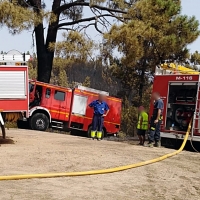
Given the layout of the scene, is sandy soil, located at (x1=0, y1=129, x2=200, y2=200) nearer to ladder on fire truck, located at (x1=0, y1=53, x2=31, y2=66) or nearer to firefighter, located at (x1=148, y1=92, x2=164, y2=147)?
firefighter, located at (x1=148, y1=92, x2=164, y2=147)

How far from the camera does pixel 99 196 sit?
21.3ft

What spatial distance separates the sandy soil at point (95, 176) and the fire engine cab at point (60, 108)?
8.96 metres

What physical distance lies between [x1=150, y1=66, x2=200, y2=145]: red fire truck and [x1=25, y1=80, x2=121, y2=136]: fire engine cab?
288 inches

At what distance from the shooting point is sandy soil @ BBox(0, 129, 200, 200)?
659cm

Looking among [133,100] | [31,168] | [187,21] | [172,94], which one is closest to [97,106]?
[172,94]

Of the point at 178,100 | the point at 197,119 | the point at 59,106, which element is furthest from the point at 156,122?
the point at 59,106

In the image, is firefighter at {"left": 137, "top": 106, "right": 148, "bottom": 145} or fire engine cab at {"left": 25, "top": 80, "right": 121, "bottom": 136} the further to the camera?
fire engine cab at {"left": 25, "top": 80, "right": 121, "bottom": 136}

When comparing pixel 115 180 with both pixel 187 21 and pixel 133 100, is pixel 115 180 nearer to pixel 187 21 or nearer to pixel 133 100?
pixel 187 21

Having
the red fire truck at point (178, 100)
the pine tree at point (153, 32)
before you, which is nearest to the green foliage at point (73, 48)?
the pine tree at point (153, 32)

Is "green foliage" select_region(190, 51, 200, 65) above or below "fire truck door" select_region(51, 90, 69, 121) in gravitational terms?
above

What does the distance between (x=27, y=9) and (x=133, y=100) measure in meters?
14.7

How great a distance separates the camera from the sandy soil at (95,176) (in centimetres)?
659

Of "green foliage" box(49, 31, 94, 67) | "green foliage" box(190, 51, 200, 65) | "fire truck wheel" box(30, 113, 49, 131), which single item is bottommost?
"fire truck wheel" box(30, 113, 49, 131)

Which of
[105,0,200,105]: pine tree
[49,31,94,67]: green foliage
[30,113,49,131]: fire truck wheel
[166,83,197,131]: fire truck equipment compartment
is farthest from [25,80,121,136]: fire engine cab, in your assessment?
[166,83,197,131]: fire truck equipment compartment
